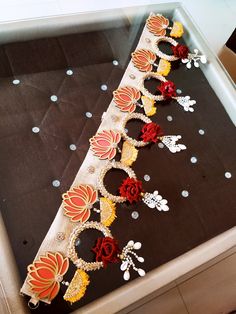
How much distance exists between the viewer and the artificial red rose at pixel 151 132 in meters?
0.92

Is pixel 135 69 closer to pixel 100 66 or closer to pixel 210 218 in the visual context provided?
pixel 100 66

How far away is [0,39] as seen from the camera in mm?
964

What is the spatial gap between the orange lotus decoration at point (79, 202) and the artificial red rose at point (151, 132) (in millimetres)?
208

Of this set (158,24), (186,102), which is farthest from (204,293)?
(158,24)

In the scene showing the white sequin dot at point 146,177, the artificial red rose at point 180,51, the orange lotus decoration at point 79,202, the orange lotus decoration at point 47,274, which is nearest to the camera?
the orange lotus decoration at point 47,274

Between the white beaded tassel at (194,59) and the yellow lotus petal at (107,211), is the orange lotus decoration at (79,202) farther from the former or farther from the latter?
the white beaded tassel at (194,59)

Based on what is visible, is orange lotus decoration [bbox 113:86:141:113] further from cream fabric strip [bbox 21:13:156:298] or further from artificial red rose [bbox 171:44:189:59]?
artificial red rose [bbox 171:44:189:59]

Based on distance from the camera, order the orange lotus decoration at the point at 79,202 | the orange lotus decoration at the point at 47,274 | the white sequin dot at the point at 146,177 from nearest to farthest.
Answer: the orange lotus decoration at the point at 47,274, the orange lotus decoration at the point at 79,202, the white sequin dot at the point at 146,177

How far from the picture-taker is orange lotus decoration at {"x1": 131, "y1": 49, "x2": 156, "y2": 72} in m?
1.05

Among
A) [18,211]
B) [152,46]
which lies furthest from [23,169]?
[152,46]

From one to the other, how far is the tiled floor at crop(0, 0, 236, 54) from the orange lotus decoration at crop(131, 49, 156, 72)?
0.77ft

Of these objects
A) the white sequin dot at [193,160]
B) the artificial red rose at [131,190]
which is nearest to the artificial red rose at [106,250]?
the artificial red rose at [131,190]

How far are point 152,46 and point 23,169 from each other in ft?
1.94

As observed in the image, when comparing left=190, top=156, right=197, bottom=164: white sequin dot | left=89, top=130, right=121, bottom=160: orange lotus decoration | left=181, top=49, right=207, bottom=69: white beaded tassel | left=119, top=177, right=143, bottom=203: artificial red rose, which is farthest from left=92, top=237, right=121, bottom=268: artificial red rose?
left=181, top=49, right=207, bottom=69: white beaded tassel
